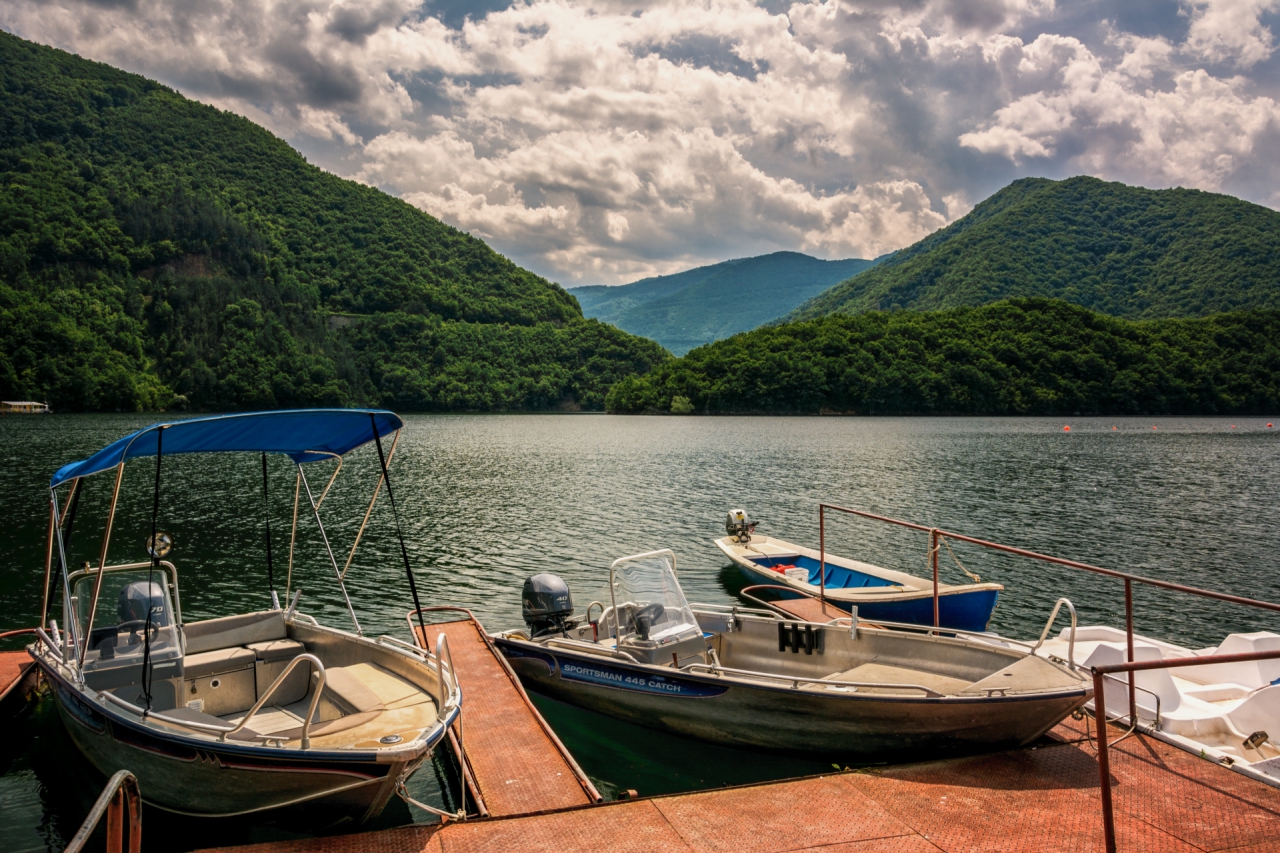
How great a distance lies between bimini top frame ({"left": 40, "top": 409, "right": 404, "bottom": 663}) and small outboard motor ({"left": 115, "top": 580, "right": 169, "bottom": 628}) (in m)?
0.34

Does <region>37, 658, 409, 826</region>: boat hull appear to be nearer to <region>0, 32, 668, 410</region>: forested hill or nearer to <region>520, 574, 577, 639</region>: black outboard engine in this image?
<region>520, 574, 577, 639</region>: black outboard engine

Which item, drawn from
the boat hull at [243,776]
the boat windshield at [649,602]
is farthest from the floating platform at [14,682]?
the boat windshield at [649,602]

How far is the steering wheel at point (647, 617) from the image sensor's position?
31.8 feet

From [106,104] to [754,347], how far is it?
13651 cm

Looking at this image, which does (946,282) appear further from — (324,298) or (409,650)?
(409,650)

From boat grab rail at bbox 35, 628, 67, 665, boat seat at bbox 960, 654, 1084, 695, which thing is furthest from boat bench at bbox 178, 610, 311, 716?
boat seat at bbox 960, 654, 1084, 695

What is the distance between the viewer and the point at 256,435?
28.0ft

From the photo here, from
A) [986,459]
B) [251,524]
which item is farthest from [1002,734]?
[986,459]

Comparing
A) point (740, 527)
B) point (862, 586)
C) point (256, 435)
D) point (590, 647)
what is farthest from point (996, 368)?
point (256, 435)

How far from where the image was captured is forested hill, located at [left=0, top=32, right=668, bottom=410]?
10679 cm

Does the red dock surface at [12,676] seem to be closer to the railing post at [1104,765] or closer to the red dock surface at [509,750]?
the red dock surface at [509,750]

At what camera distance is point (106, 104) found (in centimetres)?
14962

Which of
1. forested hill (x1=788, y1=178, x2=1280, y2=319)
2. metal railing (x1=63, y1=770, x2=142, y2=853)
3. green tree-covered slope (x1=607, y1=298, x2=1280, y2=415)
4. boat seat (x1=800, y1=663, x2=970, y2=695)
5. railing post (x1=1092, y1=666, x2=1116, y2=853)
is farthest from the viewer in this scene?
forested hill (x1=788, y1=178, x2=1280, y2=319)

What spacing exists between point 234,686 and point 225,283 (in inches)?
5356
